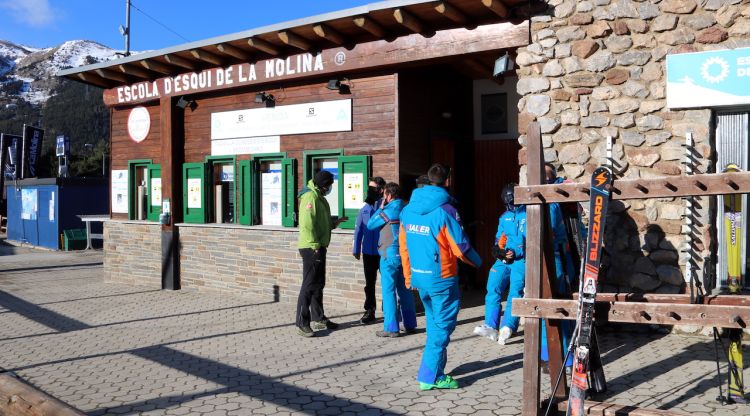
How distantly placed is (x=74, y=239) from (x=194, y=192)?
12.1 m

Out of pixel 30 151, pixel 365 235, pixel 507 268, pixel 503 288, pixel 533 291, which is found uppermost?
pixel 30 151

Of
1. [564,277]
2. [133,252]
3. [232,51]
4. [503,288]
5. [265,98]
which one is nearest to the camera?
[564,277]

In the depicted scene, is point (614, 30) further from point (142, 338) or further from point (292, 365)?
point (142, 338)

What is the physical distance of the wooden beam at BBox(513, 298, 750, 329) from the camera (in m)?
3.51

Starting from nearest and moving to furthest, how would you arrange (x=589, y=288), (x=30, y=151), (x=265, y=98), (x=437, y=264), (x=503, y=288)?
(x=589, y=288) → (x=437, y=264) → (x=503, y=288) → (x=265, y=98) → (x=30, y=151)

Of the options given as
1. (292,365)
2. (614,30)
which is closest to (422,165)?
(614,30)

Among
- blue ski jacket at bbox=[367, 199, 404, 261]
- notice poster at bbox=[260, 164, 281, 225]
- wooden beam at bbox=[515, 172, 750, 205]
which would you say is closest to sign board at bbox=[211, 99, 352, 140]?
notice poster at bbox=[260, 164, 281, 225]

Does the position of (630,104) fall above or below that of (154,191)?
above

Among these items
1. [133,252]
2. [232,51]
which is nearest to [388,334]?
[232,51]

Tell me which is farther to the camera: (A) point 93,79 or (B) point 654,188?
(A) point 93,79

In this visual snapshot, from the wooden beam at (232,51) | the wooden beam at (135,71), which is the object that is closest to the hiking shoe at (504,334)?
the wooden beam at (232,51)

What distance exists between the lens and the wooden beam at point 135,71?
37.8 ft

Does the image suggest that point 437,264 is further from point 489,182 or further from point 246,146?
point 246,146

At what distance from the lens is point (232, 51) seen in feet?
33.1
